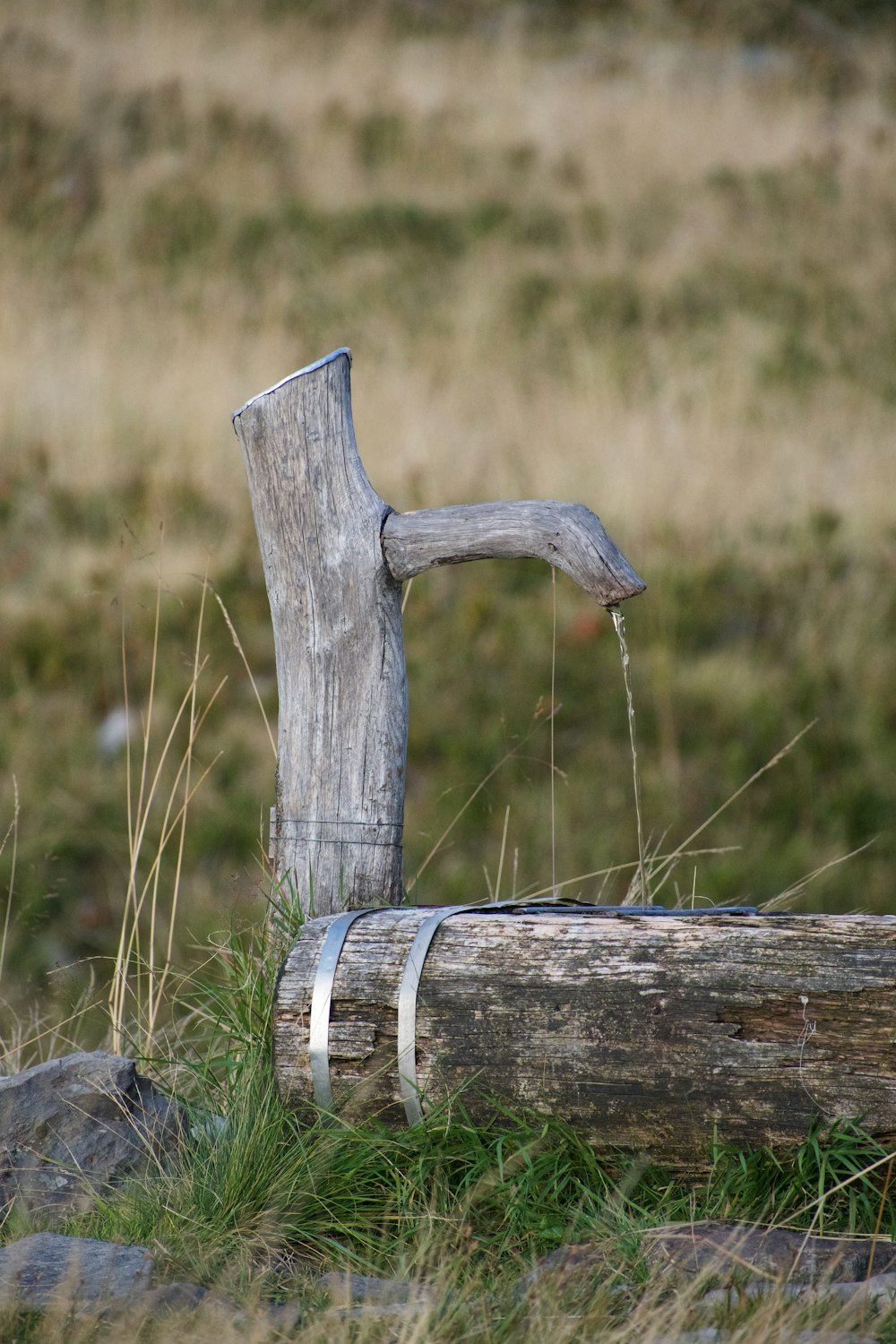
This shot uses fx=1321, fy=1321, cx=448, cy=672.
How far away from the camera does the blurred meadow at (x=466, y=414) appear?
21.4 ft

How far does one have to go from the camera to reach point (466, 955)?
265 cm

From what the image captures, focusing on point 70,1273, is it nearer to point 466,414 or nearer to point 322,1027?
point 322,1027

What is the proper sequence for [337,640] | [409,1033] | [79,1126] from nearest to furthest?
[409,1033], [79,1126], [337,640]

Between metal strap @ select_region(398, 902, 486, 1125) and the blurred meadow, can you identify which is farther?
the blurred meadow

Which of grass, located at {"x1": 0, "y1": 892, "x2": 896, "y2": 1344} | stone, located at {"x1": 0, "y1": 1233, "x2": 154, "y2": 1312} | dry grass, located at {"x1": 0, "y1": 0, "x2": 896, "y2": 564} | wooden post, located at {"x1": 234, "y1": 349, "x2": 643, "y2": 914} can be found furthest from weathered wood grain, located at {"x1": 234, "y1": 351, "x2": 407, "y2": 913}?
dry grass, located at {"x1": 0, "y1": 0, "x2": 896, "y2": 564}

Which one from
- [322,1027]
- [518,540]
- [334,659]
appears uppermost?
[518,540]

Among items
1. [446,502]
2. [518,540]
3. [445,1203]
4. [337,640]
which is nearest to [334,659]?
[337,640]

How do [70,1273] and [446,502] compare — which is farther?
[446,502]

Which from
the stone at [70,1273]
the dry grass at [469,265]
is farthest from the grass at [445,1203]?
the dry grass at [469,265]

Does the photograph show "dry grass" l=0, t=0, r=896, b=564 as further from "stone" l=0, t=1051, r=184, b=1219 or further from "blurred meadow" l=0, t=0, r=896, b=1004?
"stone" l=0, t=1051, r=184, b=1219

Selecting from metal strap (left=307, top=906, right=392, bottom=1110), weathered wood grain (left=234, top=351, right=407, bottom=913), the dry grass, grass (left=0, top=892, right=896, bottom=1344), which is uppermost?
the dry grass

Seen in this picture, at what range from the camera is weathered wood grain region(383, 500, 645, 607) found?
271 centimetres

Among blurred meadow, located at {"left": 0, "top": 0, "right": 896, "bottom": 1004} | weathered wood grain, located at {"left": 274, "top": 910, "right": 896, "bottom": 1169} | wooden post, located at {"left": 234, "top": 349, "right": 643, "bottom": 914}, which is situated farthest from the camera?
blurred meadow, located at {"left": 0, "top": 0, "right": 896, "bottom": 1004}

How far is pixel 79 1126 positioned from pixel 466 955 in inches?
35.6
